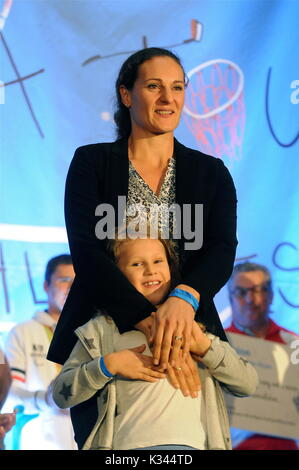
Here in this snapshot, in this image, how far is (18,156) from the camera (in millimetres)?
3896

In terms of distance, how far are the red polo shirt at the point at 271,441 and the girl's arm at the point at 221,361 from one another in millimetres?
1771

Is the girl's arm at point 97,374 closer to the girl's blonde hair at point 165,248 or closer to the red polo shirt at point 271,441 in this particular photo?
the girl's blonde hair at point 165,248

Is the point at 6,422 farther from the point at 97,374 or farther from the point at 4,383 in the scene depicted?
the point at 97,374

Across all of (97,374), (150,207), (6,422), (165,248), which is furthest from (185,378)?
(6,422)

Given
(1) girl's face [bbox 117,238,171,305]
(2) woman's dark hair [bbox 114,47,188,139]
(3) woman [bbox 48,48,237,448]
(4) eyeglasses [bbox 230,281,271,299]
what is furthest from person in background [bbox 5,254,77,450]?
(1) girl's face [bbox 117,238,171,305]

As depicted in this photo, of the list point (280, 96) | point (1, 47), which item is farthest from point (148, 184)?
point (1, 47)

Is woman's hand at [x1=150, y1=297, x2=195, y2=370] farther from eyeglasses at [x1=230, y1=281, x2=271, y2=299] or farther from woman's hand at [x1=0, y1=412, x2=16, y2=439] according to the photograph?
woman's hand at [x1=0, y1=412, x2=16, y2=439]

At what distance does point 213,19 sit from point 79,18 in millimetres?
645

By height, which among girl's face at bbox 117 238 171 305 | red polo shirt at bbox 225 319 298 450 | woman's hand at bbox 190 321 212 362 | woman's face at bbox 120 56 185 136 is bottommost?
red polo shirt at bbox 225 319 298 450

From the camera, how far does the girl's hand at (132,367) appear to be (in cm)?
183

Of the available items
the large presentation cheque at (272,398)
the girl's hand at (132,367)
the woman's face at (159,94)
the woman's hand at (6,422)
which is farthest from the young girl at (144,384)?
the woman's hand at (6,422)

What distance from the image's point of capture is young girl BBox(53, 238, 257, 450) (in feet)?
5.88

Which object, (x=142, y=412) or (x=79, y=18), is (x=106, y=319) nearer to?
(x=142, y=412)

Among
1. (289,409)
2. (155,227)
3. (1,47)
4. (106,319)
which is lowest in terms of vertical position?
(289,409)
